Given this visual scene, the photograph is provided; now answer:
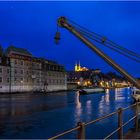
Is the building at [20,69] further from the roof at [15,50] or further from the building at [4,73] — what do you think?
the building at [4,73]

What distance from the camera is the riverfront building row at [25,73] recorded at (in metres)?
124

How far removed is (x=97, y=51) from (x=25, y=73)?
122 metres

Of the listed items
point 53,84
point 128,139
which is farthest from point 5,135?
point 53,84

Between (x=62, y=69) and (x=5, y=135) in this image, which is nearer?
(x=5, y=135)

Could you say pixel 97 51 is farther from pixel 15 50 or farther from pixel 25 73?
pixel 25 73

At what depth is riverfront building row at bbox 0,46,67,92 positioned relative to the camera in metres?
124

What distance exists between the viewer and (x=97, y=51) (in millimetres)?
15242

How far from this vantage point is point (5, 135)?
995 inches

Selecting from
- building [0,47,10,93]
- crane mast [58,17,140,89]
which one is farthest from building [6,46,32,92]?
crane mast [58,17,140,89]

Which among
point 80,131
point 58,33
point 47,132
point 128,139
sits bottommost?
point 47,132

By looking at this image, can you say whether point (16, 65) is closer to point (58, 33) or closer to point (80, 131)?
point (58, 33)

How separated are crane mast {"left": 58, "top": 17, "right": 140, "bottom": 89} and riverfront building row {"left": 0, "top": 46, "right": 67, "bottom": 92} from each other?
106 meters

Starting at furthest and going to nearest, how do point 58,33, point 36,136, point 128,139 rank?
point 36,136, point 58,33, point 128,139

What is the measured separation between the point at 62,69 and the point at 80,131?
543 feet
